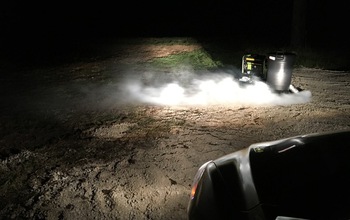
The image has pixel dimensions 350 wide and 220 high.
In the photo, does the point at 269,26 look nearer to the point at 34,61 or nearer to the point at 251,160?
the point at 34,61

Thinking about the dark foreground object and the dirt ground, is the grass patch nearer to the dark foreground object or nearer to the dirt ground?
the dirt ground

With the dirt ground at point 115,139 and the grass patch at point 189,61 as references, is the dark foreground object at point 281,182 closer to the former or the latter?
the dirt ground at point 115,139

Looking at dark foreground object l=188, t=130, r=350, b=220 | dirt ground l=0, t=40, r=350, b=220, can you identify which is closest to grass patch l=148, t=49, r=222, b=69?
dirt ground l=0, t=40, r=350, b=220

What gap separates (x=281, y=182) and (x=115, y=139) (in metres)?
3.97

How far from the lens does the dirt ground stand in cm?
426

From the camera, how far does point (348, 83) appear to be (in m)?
10.0

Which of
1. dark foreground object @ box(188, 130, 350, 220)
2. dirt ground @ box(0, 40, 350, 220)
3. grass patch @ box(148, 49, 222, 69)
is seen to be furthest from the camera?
grass patch @ box(148, 49, 222, 69)

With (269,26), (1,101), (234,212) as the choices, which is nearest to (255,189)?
(234,212)

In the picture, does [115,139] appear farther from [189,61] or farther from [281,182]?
[189,61]

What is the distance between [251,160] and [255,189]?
1.52 ft

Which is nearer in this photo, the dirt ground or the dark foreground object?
the dark foreground object

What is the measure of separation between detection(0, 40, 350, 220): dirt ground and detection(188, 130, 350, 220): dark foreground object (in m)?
1.28

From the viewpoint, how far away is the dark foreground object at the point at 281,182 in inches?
90.6

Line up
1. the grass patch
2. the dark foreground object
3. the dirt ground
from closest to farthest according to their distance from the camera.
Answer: the dark foreground object → the dirt ground → the grass patch
